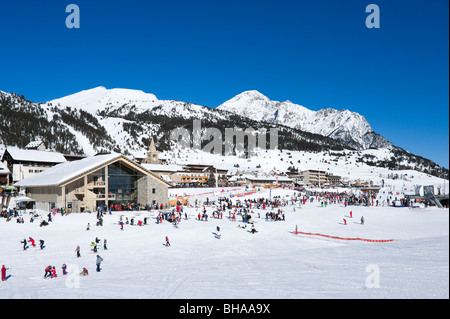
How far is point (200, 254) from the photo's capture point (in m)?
20.1

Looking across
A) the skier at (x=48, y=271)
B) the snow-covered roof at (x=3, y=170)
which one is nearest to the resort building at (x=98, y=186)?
the skier at (x=48, y=271)

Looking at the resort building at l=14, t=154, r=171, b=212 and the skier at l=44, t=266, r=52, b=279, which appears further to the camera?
the resort building at l=14, t=154, r=171, b=212

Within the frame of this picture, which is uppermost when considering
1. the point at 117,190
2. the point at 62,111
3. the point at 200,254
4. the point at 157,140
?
the point at 62,111

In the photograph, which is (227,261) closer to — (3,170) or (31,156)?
(31,156)

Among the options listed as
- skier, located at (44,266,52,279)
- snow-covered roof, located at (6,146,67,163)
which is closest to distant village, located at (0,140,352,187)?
snow-covered roof, located at (6,146,67,163)

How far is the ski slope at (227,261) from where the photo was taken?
11672mm

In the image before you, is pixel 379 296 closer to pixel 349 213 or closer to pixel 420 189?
pixel 349 213

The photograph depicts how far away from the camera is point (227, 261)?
1780 cm

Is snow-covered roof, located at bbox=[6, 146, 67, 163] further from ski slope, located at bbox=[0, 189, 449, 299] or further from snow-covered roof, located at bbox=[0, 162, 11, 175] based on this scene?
ski slope, located at bbox=[0, 189, 449, 299]

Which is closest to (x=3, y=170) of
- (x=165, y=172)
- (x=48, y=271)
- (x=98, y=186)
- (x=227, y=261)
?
(x=165, y=172)

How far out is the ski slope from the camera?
38.3ft

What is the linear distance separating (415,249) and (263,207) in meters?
24.0

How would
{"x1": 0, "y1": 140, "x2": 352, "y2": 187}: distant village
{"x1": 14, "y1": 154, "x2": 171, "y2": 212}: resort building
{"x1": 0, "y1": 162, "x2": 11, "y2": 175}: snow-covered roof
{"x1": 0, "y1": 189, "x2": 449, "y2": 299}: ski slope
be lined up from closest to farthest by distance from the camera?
{"x1": 0, "y1": 189, "x2": 449, "y2": 299}: ski slope
{"x1": 14, "y1": 154, "x2": 171, "y2": 212}: resort building
{"x1": 0, "y1": 162, "x2": 11, "y2": 175}: snow-covered roof
{"x1": 0, "y1": 140, "x2": 352, "y2": 187}: distant village
